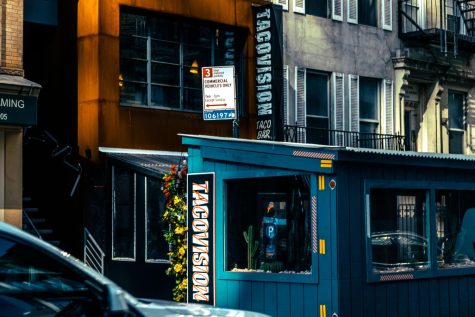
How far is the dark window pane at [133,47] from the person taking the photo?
2031 centimetres

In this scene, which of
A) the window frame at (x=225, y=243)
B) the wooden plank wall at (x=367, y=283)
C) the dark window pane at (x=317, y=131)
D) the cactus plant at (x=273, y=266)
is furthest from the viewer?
the dark window pane at (x=317, y=131)

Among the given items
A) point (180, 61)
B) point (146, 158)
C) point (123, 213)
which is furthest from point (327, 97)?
point (123, 213)

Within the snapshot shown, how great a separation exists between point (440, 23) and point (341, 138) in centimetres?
504

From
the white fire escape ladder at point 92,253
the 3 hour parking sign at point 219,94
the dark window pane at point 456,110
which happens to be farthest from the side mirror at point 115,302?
the dark window pane at point 456,110

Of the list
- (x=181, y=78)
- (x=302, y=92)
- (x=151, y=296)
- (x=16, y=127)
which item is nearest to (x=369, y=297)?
(x=151, y=296)

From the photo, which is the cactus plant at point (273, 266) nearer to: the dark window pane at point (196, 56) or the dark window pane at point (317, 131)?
the dark window pane at point (196, 56)

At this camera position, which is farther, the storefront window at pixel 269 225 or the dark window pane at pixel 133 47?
the dark window pane at pixel 133 47

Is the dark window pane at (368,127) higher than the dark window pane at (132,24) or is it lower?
lower

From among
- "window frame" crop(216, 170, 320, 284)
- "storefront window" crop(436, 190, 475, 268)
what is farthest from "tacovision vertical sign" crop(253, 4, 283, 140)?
"window frame" crop(216, 170, 320, 284)

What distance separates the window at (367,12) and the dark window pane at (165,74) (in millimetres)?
7321

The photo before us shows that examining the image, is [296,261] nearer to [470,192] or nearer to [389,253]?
[389,253]

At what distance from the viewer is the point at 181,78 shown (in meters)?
21.3

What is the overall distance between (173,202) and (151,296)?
129 inches

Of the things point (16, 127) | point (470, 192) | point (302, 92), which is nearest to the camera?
point (470, 192)
